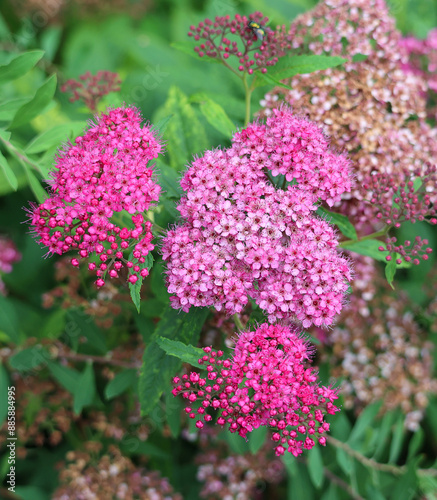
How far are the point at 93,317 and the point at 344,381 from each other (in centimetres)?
137

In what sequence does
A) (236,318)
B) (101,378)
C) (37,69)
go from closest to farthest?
1. (236,318)
2. (101,378)
3. (37,69)

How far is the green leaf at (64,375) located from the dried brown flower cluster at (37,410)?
20 cm

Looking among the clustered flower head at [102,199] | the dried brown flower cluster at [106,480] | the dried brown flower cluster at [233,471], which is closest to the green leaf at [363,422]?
the dried brown flower cluster at [233,471]

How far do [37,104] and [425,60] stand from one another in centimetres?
212

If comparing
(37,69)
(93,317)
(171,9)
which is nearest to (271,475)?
(93,317)

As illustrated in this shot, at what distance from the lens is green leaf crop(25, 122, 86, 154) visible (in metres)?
2.07

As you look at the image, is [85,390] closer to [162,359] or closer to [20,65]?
[162,359]

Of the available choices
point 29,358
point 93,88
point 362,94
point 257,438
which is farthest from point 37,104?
point 257,438

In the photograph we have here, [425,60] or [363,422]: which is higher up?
[425,60]

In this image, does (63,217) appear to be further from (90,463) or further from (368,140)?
(90,463)

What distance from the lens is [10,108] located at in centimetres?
214

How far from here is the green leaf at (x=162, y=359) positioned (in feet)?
5.98

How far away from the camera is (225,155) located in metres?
1.77

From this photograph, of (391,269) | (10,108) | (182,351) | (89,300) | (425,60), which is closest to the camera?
(182,351)
